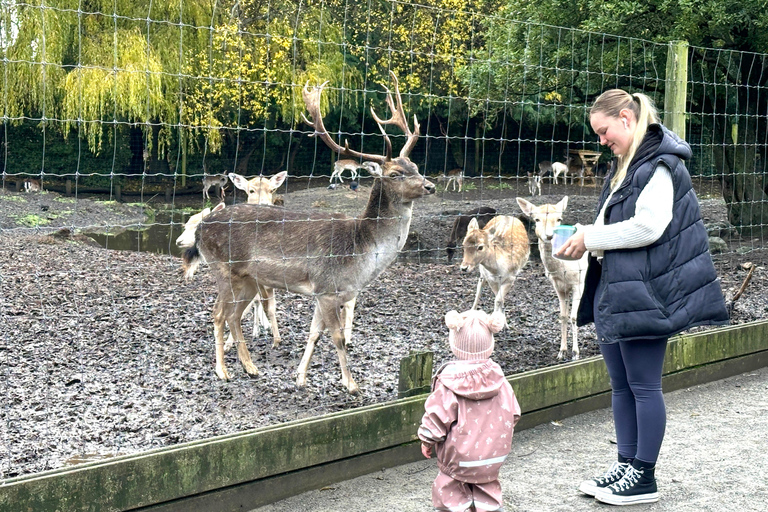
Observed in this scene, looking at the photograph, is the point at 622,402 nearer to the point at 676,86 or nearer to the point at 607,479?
the point at 607,479

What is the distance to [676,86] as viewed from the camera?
5.35 metres

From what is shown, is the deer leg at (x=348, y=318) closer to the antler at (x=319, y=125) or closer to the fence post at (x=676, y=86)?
the antler at (x=319, y=125)

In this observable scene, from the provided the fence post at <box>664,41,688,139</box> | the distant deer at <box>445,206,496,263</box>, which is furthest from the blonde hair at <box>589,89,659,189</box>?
the distant deer at <box>445,206,496,263</box>

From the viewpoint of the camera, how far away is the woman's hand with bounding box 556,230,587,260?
351 cm

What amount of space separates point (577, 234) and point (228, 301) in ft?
8.98

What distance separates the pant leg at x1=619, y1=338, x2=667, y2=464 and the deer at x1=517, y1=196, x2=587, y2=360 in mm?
2930

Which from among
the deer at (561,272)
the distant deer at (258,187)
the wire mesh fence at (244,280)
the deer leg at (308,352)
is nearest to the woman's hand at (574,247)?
the wire mesh fence at (244,280)

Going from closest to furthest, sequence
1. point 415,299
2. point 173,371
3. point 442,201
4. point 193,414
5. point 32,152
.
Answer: point 193,414 < point 173,371 < point 415,299 < point 442,201 < point 32,152

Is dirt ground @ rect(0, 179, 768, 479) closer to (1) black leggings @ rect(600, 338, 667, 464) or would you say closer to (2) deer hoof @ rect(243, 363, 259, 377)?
(2) deer hoof @ rect(243, 363, 259, 377)

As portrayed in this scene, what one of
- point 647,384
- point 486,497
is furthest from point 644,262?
point 486,497

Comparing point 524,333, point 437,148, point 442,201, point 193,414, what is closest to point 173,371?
point 193,414

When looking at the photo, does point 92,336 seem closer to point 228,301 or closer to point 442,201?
point 228,301

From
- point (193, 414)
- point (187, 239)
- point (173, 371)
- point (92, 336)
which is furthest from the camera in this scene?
point (187, 239)

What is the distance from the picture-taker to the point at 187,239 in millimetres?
7309
